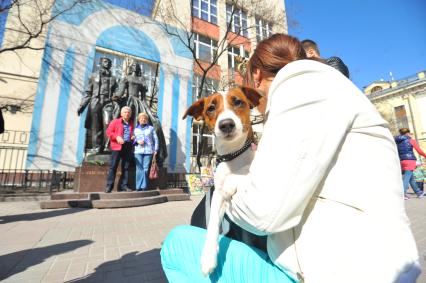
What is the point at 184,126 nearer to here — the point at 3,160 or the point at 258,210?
the point at 3,160

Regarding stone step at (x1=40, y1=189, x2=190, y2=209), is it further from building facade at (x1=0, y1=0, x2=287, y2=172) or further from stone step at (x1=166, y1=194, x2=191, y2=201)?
building facade at (x1=0, y1=0, x2=287, y2=172)

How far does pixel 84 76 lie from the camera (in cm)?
1281

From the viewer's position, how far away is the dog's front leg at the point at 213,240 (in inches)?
51.9

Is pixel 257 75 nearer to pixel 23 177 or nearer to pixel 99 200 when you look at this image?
pixel 99 200

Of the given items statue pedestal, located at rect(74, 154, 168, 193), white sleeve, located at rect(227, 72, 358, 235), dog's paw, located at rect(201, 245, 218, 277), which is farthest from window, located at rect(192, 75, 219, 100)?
white sleeve, located at rect(227, 72, 358, 235)

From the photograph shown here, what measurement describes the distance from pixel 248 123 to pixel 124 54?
15301 mm

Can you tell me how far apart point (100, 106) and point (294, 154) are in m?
10.0

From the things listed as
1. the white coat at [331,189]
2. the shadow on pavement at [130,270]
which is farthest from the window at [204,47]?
the white coat at [331,189]

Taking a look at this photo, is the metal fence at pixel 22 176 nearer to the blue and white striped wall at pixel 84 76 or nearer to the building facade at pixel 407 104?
the blue and white striped wall at pixel 84 76

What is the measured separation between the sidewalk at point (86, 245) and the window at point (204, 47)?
16.8 m

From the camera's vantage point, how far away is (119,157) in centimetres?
686

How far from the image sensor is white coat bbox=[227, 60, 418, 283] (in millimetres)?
839

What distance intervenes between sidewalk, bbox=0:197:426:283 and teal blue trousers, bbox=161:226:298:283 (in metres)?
0.99

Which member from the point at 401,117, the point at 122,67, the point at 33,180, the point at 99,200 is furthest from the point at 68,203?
the point at 401,117
